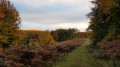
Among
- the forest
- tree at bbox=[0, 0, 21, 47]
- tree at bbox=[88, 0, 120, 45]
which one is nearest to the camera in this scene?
the forest

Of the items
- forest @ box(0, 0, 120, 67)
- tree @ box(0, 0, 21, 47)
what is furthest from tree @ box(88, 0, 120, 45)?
tree @ box(0, 0, 21, 47)

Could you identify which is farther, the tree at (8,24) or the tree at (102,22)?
the tree at (8,24)

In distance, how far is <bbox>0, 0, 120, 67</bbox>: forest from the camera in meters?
7.24

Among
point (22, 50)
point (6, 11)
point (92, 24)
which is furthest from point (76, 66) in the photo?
point (6, 11)

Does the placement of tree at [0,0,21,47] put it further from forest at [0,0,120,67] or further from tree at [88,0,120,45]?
tree at [88,0,120,45]

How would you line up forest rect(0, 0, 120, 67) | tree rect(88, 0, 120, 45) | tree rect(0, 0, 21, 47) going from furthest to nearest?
1. tree rect(0, 0, 21, 47)
2. tree rect(88, 0, 120, 45)
3. forest rect(0, 0, 120, 67)

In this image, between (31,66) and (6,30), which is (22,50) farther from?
(6,30)

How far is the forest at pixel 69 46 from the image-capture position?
724cm

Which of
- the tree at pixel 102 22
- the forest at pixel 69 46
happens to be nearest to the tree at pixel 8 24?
the forest at pixel 69 46

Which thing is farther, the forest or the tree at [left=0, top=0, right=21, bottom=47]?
the tree at [left=0, top=0, right=21, bottom=47]

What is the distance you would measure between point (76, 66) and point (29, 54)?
10.3 ft

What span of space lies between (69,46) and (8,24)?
13.0 meters

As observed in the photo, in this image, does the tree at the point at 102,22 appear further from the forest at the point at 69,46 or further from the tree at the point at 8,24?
the tree at the point at 8,24

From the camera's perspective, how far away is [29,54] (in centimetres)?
751
